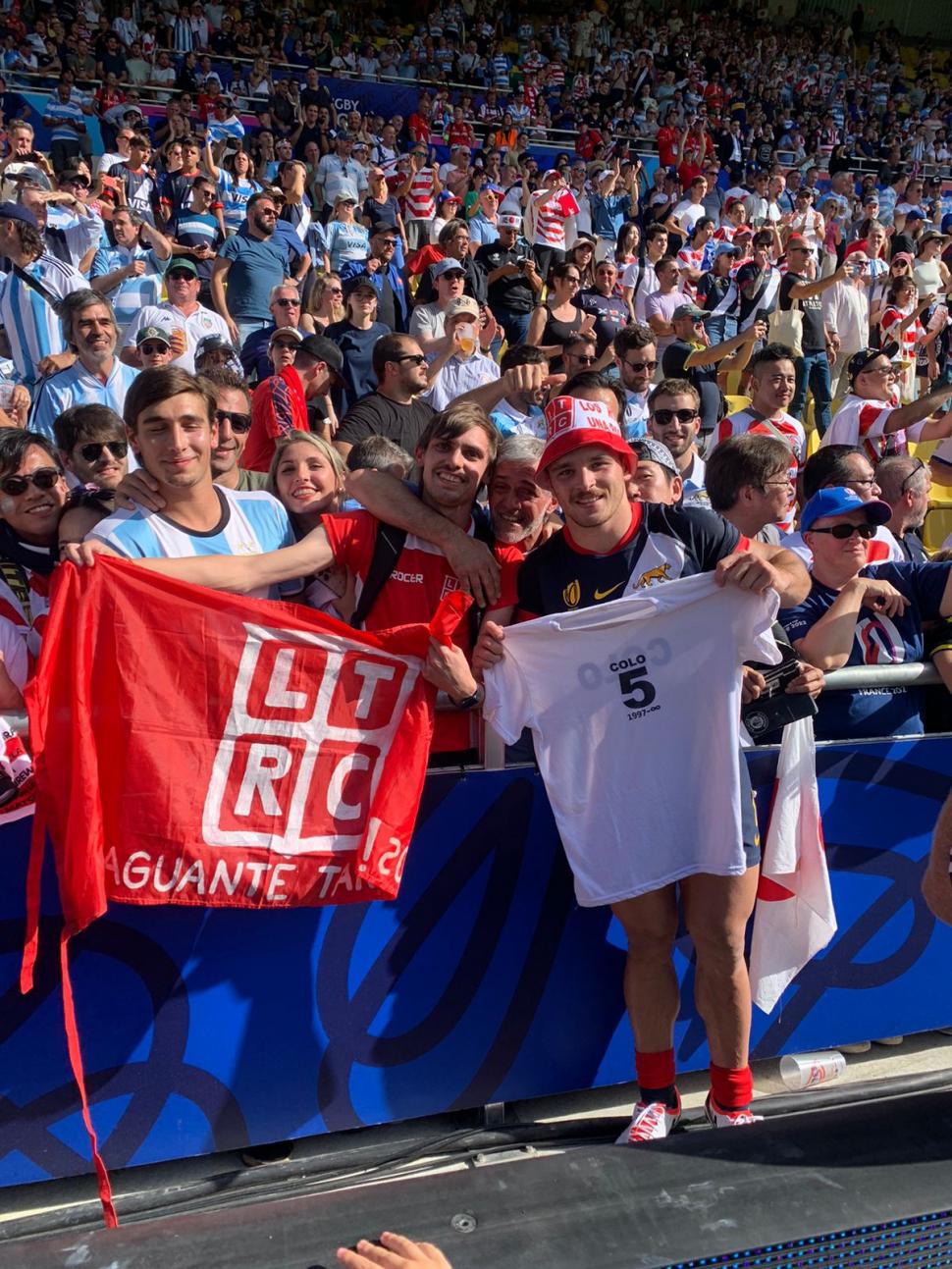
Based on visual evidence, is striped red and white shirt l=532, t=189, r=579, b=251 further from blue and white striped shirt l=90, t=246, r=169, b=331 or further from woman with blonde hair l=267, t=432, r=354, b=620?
woman with blonde hair l=267, t=432, r=354, b=620

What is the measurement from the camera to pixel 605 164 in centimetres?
1819

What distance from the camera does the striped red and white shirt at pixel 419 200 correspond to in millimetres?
14445

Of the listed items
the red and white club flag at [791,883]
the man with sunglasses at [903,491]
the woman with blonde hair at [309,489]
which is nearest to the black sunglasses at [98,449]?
the woman with blonde hair at [309,489]

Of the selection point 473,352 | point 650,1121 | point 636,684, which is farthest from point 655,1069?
point 473,352

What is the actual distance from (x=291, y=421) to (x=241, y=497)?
8.25ft

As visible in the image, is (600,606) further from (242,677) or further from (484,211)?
(484,211)

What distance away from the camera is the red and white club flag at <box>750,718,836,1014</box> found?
3.32 m

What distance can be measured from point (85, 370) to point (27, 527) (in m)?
2.99

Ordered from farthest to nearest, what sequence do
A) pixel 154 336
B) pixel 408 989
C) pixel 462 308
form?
1. pixel 462 308
2. pixel 154 336
3. pixel 408 989

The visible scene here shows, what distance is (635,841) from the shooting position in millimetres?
3100

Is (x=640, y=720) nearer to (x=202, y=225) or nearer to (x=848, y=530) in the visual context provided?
(x=848, y=530)

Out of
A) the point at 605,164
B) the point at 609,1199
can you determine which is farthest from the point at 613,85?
the point at 609,1199

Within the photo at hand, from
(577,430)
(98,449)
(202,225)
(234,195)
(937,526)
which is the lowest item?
(937,526)

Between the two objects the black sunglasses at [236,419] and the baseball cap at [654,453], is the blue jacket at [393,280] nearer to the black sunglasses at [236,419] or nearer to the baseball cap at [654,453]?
the black sunglasses at [236,419]
